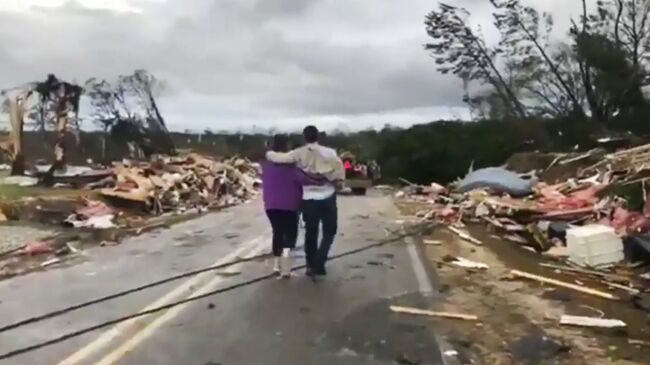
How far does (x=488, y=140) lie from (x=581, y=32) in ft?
25.5

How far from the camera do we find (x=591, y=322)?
845 centimetres

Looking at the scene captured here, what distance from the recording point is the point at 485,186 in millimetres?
29078

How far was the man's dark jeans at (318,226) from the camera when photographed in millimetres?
11148

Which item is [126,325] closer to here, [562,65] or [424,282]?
[424,282]

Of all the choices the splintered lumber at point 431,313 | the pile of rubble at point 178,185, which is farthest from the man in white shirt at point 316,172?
the pile of rubble at point 178,185

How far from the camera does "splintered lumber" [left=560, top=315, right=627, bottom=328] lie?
8359 mm

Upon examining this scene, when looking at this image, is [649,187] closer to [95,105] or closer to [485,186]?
[485,186]

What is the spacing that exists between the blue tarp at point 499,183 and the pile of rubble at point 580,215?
0.13 feet

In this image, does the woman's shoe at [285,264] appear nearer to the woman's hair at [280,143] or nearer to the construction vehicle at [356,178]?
the woman's hair at [280,143]

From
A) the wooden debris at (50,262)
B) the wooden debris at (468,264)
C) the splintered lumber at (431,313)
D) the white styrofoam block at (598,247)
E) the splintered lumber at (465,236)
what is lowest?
the wooden debris at (50,262)

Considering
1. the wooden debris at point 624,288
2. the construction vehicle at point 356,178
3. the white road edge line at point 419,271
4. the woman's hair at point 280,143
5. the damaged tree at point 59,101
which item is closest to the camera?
the wooden debris at point 624,288

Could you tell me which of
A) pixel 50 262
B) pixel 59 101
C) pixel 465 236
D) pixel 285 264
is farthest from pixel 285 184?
pixel 59 101

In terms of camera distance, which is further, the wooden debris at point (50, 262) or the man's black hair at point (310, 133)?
the wooden debris at point (50, 262)

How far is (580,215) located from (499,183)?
1080 centimetres
